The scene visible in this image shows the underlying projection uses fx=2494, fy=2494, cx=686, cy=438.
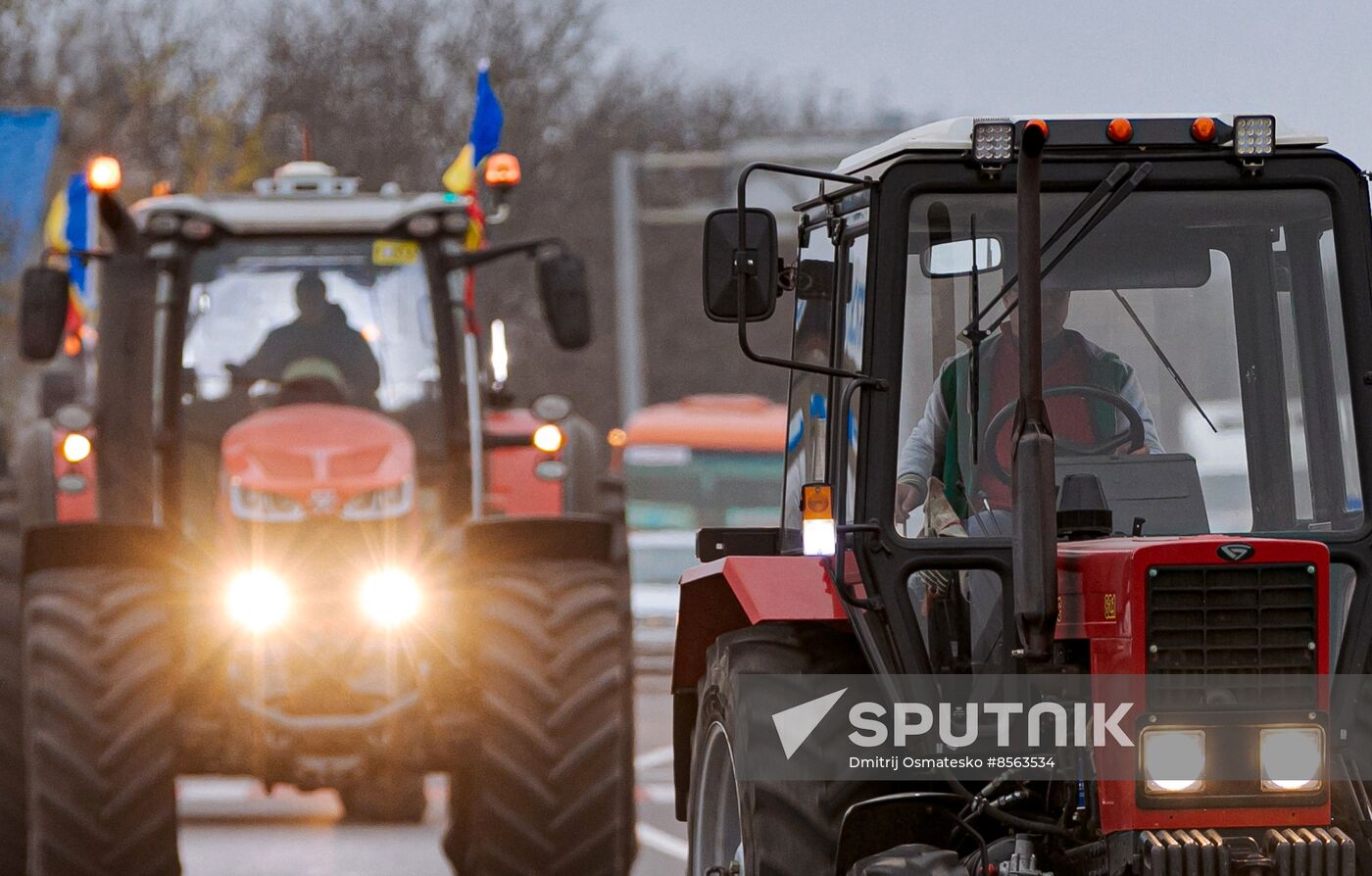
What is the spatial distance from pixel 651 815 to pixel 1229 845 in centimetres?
799

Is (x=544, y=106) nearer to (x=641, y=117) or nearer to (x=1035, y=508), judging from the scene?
(x=641, y=117)

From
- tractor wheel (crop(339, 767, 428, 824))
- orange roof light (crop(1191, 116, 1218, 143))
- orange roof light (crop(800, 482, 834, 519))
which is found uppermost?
orange roof light (crop(1191, 116, 1218, 143))

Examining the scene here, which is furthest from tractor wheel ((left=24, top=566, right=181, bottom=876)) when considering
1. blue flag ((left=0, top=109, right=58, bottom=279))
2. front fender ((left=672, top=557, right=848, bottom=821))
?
blue flag ((left=0, top=109, right=58, bottom=279))

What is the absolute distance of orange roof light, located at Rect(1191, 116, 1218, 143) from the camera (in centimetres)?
601

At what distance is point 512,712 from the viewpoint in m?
8.06

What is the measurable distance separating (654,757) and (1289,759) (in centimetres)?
1076

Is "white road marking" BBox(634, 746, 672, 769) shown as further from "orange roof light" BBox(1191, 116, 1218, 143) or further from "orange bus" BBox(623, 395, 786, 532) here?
"orange bus" BBox(623, 395, 786, 532)

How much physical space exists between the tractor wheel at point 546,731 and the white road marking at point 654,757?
711 centimetres

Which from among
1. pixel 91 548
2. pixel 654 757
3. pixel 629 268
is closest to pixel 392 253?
pixel 91 548

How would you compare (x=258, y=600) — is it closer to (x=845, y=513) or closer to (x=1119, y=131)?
(x=845, y=513)

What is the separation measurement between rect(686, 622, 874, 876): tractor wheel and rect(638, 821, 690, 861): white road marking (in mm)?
4753

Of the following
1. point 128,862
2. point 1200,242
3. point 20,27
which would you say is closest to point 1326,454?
point 1200,242

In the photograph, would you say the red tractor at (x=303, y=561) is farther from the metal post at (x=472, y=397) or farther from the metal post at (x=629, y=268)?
the metal post at (x=629, y=268)

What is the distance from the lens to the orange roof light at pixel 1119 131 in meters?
6.00
